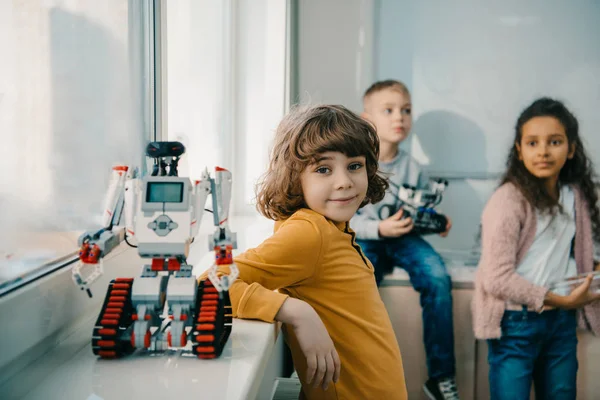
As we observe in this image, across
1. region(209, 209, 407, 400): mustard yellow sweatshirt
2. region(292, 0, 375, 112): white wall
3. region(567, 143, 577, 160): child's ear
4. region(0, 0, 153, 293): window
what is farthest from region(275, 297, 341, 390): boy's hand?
region(292, 0, 375, 112): white wall

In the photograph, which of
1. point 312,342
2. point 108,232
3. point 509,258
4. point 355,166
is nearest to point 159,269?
point 108,232

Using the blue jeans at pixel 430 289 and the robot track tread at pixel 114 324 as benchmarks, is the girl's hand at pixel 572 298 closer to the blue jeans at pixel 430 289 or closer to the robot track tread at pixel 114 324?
the blue jeans at pixel 430 289

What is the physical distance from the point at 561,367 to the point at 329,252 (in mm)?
979

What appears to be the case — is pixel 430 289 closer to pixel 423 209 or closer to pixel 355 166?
pixel 423 209

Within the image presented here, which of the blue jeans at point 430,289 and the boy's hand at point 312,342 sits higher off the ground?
the boy's hand at point 312,342

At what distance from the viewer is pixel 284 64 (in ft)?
5.64

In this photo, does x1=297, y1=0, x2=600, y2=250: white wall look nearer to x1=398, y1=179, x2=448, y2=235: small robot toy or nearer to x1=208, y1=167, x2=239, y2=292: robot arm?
x1=398, y1=179, x2=448, y2=235: small robot toy

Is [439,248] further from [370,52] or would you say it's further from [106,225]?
[106,225]

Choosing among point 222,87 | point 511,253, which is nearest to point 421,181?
point 511,253

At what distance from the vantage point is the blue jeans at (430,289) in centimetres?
159

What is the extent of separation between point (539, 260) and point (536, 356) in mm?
250

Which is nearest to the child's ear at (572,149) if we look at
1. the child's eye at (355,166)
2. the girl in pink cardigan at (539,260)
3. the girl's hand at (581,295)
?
the girl in pink cardigan at (539,260)

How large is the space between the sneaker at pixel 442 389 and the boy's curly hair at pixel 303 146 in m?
0.92

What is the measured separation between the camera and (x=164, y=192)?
2.01 ft
